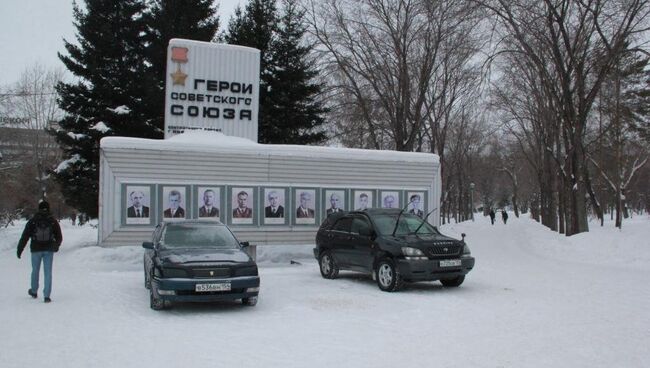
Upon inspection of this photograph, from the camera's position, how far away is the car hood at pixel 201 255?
1008 cm

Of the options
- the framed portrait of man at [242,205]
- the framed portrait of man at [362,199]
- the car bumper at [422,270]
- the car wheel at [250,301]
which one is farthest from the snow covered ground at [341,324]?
the framed portrait of man at [362,199]

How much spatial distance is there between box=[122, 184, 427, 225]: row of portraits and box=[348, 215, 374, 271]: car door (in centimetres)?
464

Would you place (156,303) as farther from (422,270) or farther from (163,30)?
(163,30)

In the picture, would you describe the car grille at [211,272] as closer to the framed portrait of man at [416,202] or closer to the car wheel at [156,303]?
the car wheel at [156,303]

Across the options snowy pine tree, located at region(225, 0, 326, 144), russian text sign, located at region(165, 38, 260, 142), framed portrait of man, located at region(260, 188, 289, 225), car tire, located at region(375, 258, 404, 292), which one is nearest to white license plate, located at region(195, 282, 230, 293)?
car tire, located at region(375, 258, 404, 292)

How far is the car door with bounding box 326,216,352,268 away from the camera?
45.7ft

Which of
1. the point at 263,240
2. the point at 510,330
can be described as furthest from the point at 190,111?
the point at 510,330

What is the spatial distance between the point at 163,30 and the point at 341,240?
15.7m

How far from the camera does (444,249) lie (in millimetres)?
12367

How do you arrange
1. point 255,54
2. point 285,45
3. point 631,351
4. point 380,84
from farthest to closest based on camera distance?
1. point 380,84
2. point 285,45
3. point 255,54
4. point 631,351

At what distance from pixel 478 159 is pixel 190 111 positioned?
57305 mm

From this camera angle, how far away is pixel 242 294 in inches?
400

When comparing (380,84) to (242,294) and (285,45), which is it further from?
(242,294)

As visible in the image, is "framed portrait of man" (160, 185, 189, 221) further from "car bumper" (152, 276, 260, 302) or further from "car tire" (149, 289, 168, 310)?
"car bumper" (152, 276, 260, 302)
